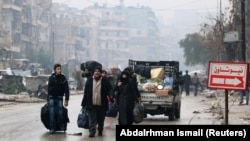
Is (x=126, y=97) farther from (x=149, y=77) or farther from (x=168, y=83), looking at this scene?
(x=149, y=77)

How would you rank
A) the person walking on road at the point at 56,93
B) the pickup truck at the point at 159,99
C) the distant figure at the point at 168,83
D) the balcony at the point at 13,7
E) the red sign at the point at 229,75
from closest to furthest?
the red sign at the point at 229,75, the person walking on road at the point at 56,93, the pickup truck at the point at 159,99, the distant figure at the point at 168,83, the balcony at the point at 13,7

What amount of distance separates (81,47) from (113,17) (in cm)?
3280

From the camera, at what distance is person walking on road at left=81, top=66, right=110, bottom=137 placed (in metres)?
16.3

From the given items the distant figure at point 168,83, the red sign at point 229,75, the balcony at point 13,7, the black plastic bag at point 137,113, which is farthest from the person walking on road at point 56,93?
the balcony at point 13,7

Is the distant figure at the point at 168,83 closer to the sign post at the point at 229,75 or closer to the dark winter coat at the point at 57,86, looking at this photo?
the dark winter coat at the point at 57,86

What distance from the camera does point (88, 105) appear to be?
53.5 ft

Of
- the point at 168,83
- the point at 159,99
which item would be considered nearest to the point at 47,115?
the point at 159,99

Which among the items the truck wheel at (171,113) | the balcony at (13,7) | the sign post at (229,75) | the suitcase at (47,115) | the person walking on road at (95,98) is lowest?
the truck wheel at (171,113)

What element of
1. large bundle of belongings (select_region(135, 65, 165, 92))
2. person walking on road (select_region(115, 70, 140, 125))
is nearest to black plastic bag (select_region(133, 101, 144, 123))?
person walking on road (select_region(115, 70, 140, 125))

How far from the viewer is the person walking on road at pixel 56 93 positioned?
17.0 metres

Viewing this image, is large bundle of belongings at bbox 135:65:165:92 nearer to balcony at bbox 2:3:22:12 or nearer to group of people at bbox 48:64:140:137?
group of people at bbox 48:64:140:137

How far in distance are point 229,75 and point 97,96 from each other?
4217 mm

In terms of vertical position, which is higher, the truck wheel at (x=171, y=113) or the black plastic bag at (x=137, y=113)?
the black plastic bag at (x=137, y=113)

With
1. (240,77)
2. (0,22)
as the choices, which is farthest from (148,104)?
(0,22)
